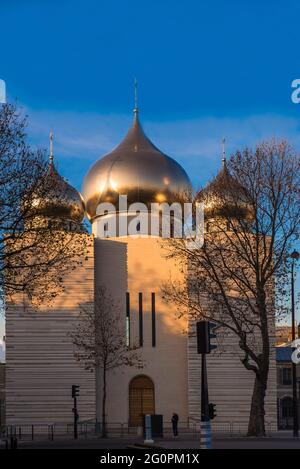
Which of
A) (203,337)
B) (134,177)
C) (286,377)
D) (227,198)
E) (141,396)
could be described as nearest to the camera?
(203,337)

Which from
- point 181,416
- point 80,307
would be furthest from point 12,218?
point 181,416

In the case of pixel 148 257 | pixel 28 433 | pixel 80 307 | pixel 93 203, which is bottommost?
pixel 28 433

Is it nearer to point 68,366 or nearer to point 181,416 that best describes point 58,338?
point 68,366

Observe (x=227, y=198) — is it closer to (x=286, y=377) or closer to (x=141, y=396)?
(x=141, y=396)

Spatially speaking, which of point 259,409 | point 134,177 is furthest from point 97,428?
point 134,177

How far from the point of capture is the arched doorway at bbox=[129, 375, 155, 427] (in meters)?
51.8

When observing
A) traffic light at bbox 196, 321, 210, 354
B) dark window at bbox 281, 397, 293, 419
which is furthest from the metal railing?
traffic light at bbox 196, 321, 210, 354

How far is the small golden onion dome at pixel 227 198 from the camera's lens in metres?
35.8

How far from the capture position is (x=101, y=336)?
4797cm

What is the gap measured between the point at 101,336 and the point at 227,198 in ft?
44.1

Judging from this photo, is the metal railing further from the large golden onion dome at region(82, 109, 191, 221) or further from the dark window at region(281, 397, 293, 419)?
the dark window at region(281, 397, 293, 419)

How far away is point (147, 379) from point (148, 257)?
25.0 ft
